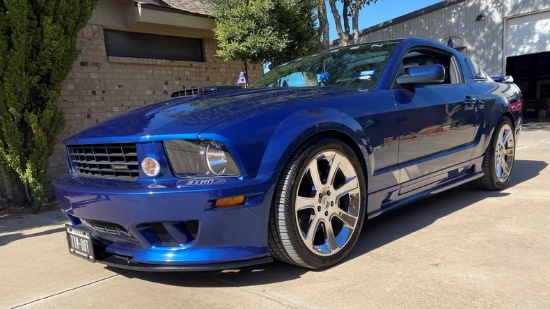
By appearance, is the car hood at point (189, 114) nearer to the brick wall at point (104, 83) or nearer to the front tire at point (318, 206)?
the front tire at point (318, 206)

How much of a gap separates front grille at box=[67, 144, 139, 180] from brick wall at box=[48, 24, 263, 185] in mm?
4225

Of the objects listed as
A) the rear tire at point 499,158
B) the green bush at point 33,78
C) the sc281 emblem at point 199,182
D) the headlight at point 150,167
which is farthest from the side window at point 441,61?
the green bush at point 33,78

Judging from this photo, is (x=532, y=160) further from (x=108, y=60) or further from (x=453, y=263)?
(x=108, y=60)

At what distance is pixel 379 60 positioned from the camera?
3.55 m

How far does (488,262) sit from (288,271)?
4.22 ft

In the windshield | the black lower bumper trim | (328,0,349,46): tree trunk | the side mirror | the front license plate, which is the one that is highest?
(328,0,349,46): tree trunk

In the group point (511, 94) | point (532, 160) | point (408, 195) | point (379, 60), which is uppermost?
point (379, 60)

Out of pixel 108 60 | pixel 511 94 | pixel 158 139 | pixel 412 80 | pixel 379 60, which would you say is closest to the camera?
pixel 158 139

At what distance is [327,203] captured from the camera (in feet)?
9.21

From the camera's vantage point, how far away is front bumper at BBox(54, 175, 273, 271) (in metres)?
2.31

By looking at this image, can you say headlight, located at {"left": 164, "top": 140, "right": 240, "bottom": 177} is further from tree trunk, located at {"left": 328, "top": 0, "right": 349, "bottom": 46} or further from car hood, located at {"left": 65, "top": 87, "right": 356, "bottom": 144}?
tree trunk, located at {"left": 328, "top": 0, "right": 349, "bottom": 46}

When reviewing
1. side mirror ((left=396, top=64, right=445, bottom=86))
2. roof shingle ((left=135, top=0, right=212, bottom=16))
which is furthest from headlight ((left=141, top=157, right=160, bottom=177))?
roof shingle ((left=135, top=0, right=212, bottom=16))

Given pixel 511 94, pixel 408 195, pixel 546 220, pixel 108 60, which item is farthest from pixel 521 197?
pixel 108 60

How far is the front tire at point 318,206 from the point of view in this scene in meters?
2.55
